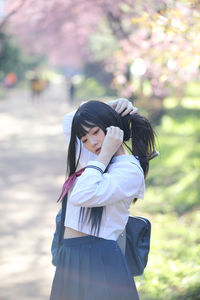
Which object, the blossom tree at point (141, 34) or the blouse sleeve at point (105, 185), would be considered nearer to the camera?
the blouse sleeve at point (105, 185)

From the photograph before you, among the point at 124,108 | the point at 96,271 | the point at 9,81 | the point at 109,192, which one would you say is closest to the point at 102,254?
the point at 96,271

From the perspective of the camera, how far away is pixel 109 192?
8.08 feet

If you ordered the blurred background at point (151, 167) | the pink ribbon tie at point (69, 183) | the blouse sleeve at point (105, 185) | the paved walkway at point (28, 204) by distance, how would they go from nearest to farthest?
the blouse sleeve at point (105, 185)
the pink ribbon tie at point (69, 183)
the blurred background at point (151, 167)
the paved walkway at point (28, 204)

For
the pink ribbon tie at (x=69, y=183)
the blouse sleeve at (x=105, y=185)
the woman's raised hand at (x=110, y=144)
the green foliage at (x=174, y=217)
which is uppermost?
the woman's raised hand at (x=110, y=144)

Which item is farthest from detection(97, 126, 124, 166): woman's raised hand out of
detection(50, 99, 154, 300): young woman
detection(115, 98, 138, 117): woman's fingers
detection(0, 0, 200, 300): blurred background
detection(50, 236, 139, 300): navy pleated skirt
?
detection(0, 0, 200, 300): blurred background

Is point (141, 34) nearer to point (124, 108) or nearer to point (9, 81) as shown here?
point (124, 108)

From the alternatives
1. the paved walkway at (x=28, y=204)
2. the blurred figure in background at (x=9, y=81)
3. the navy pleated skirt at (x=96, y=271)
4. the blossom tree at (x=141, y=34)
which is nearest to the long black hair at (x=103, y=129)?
the navy pleated skirt at (x=96, y=271)

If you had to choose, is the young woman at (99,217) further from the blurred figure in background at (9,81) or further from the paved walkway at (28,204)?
the blurred figure in background at (9,81)

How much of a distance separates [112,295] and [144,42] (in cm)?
992

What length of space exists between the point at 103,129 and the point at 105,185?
298mm

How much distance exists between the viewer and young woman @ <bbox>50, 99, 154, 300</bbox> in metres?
2.53

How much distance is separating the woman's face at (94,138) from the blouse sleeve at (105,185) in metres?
0.12

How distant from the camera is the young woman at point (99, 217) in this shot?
2.53m

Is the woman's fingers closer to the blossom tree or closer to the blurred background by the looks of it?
the blurred background
